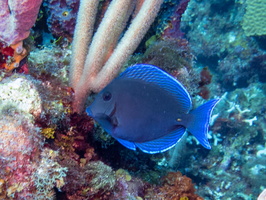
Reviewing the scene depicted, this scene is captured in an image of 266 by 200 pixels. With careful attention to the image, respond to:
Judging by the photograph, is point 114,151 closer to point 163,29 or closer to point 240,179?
point 163,29

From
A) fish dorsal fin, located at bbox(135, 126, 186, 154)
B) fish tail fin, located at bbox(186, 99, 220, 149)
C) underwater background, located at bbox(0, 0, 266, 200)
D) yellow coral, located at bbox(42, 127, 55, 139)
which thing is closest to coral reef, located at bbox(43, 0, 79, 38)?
underwater background, located at bbox(0, 0, 266, 200)

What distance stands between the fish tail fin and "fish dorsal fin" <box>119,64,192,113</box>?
16cm

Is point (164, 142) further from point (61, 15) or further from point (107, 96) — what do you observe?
point (61, 15)

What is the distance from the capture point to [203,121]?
178 cm

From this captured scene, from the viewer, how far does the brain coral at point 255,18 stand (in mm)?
9062

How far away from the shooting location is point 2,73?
2346 millimetres

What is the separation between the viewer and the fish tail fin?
177 centimetres

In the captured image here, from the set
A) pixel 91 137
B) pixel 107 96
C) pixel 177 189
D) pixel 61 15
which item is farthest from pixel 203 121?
pixel 61 15

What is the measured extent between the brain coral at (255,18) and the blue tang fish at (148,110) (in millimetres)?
8877

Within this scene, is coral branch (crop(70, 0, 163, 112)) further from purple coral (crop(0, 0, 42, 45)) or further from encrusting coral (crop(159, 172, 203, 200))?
encrusting coral (crop(159, 172, 203, 200))

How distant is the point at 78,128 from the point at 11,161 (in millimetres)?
996

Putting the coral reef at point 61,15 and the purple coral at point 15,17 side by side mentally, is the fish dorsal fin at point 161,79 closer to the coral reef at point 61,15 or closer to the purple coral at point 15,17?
the purple coral at point 15,17

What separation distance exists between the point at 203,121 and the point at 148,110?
1.48ft

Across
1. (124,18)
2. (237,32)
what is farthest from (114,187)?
(237,32)
